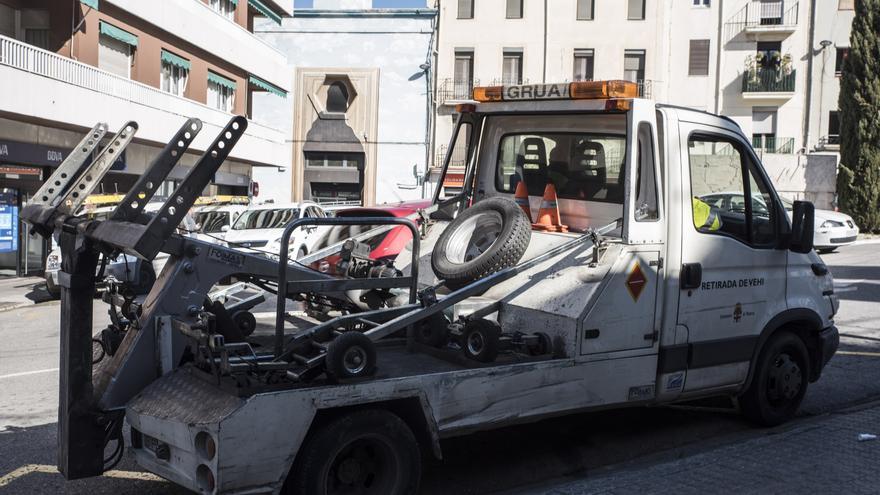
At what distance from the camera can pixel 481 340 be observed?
523 centimetres

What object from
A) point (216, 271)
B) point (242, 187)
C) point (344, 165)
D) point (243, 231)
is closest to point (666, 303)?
point (216, 271)

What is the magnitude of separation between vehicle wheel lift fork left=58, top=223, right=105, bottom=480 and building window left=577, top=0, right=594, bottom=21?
39.4 meters

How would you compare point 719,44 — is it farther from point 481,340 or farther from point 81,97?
point 481,340

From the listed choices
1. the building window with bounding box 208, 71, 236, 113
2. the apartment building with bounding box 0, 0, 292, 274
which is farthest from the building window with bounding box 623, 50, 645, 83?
the building window with bounding box 208, 71, 236, 113

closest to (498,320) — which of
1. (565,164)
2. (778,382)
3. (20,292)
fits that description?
(565,164)

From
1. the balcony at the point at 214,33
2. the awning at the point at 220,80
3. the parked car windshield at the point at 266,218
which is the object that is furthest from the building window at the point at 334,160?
the parked car windshield at the point at 266,218

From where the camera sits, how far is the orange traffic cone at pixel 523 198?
7023 mm

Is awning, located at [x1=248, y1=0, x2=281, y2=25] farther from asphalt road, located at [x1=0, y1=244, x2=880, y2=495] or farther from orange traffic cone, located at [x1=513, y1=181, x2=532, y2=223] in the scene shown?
orange traffic cone, located at [x1=513, y1=181, x2=532, y2=223]

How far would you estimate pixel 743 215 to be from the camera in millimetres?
6719

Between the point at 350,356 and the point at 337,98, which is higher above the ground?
the point at 337,98

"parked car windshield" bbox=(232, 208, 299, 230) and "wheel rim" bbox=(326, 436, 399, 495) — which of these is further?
"parked car windshield" bbox=(232, 208, 299, 230)

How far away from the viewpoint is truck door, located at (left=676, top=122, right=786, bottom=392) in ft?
20.4

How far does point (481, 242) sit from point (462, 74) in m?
36.6

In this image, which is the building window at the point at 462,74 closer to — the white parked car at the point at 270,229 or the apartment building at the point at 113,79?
the apartment building at the point at 113,79
